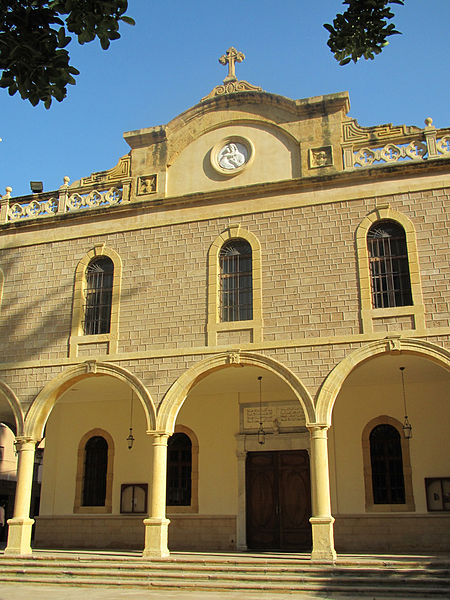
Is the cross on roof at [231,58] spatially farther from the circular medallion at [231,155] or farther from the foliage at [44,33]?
the foliage at [44,33]

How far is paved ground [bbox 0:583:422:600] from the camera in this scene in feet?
33.3

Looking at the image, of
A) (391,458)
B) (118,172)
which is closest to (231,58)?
(118,172)

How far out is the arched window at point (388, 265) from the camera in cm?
1298

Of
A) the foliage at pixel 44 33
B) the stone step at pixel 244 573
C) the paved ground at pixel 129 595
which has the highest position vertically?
the foliage at pixel 44 33

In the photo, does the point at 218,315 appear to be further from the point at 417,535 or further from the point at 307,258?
the point at 417,535

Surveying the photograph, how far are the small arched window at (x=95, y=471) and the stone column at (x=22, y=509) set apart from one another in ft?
9.49

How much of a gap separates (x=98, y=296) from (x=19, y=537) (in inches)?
212

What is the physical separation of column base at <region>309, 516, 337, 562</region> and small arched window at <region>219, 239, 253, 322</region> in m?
4.31

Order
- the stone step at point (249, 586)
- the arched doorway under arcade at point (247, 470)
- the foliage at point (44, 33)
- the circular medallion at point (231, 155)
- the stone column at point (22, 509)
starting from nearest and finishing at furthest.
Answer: the foliage at point (44, 33) → the stone step at point (249, 586) → the stone column at point (22, 509) → the circular medallion at point (231, 155) → the arched doorway under arcade at point (247, 470)

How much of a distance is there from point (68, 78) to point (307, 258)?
349 inches

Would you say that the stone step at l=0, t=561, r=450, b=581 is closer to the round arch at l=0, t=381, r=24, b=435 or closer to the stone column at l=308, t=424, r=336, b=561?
the stone column at l=308, t=424, r=336, b=561

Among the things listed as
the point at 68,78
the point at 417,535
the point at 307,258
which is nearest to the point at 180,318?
the point at 307,258

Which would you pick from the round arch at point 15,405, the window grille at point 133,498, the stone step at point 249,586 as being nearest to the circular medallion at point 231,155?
the round arch at point 15,405

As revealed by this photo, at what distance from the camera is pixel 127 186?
15602mm
